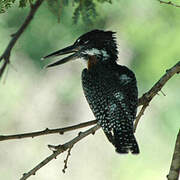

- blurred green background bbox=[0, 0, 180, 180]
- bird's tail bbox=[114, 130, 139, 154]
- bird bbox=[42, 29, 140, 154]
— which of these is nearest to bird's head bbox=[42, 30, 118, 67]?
bird bbox=[42, 29, 140, 154]

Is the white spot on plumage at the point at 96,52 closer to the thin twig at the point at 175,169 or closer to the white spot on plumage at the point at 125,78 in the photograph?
the white spot on plumage at the point at 125,78

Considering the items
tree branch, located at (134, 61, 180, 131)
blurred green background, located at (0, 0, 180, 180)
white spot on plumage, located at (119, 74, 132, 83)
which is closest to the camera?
tree branch, located at (134, 61, 180, 131)

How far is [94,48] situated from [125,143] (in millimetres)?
910

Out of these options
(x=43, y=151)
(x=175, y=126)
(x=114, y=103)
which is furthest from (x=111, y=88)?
(x=43, y=151)

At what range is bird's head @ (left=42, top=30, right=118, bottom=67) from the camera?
344cm

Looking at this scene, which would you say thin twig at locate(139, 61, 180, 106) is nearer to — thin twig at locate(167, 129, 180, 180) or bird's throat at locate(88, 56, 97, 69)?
thin twig at locate(167, 129, 180, 180)

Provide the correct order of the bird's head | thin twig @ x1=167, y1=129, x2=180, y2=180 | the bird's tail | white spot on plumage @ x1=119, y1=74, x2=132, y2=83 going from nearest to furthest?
thin twig @ x1=167, y1=129, x2=180, y2=180, the bird's tail, white spot on plumage @ x1=119, y1=74, x2=132, y2=83, the bird's head

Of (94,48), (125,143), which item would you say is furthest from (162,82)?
(94,48)

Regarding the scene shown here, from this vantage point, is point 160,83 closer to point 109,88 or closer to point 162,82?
point 162,82

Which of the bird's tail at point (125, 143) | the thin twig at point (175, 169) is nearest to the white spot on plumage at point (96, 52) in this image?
the bird's tail at point (125, 143)

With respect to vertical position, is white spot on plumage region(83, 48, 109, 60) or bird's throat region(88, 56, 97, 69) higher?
white spot on plumage region(83, 48, 109, 60)

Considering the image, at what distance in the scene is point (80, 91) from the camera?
5.19 metres

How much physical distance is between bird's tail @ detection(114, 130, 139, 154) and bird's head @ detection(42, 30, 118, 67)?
73cm

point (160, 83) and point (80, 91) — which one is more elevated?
point (160, 83)
